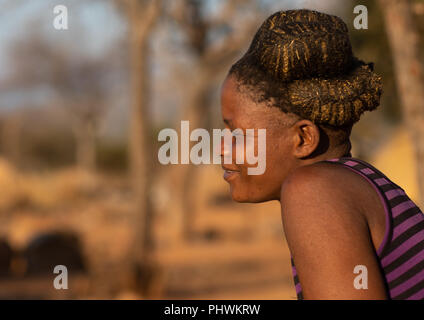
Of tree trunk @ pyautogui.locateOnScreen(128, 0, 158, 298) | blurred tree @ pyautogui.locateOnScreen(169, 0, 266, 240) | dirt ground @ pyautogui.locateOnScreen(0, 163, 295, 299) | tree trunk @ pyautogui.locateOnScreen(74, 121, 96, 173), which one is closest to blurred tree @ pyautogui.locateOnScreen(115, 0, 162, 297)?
tree trunk @ pyautogui.locateOnScreen(128, 0, 158, 298)

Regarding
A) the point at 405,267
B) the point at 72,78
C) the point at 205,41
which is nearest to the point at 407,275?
the point at 405,267

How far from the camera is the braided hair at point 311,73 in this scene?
58.7 inches

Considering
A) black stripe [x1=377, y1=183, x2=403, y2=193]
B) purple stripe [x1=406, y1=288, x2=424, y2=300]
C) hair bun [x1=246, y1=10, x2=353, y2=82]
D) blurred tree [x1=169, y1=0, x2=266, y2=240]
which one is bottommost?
purple stripe [x1=406, y1=288, x2=424, y2=300]

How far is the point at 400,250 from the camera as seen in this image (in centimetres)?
135

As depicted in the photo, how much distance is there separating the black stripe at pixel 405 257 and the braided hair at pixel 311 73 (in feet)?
1.24

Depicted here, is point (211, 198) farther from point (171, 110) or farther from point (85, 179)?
point (171, 110)

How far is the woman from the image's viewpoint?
49.1 inches

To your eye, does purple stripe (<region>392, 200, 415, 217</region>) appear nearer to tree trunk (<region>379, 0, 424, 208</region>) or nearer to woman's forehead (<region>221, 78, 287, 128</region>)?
woman's forehead (<region>221, 78, 287, 128</region>)

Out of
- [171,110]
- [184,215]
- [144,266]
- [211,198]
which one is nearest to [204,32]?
[184,215]

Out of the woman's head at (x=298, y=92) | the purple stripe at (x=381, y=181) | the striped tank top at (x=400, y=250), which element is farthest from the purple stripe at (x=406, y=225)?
the woman's head at (x=298, y=92)

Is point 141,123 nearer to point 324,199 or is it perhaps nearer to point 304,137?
point 304,137

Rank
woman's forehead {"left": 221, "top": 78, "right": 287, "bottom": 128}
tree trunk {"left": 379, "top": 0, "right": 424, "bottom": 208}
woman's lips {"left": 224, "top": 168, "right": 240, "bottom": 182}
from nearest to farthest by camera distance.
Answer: woman's forehead {"left": 221, "top": 78, "right": 287, "bottom": 128}
woman's lips {"left": 224, "top": 168, "right": 240, "bottom": 182}
tree trunk {"left": 379, "top": 0, "right": 424, "bottom": 208}

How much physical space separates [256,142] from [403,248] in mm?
465

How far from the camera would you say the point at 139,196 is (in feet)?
27.7
